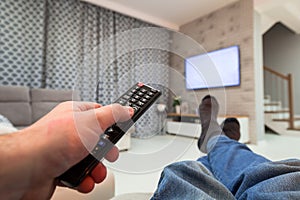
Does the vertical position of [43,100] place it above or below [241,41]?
below

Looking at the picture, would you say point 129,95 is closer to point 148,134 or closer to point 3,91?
point 148,134

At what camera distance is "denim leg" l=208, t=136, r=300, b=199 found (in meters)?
0.34

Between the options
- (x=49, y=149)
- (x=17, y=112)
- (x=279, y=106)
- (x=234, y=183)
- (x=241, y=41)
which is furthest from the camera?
(x=279, y=106)

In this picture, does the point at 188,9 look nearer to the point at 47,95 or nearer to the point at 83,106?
the point at 47,95

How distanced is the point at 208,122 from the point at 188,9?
2858mm

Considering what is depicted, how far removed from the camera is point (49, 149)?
0.31m

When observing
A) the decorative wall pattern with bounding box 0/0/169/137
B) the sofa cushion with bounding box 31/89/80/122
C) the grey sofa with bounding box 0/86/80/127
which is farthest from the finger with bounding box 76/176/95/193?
the sofa cushion with bounding box 31/89/80/122

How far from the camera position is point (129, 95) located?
0.39 metres

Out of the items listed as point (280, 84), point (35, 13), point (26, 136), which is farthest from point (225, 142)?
point (280, 84)

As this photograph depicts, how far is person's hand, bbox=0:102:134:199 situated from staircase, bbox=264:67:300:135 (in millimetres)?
3607

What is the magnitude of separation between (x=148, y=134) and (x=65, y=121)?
0.22m

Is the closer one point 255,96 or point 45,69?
point 45,69

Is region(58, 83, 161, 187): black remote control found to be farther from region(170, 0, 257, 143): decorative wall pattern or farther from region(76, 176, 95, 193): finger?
region(170, 0, 257, 143): decorative wall pattern

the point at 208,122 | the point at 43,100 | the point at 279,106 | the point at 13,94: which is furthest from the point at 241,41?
the point at 13,94
